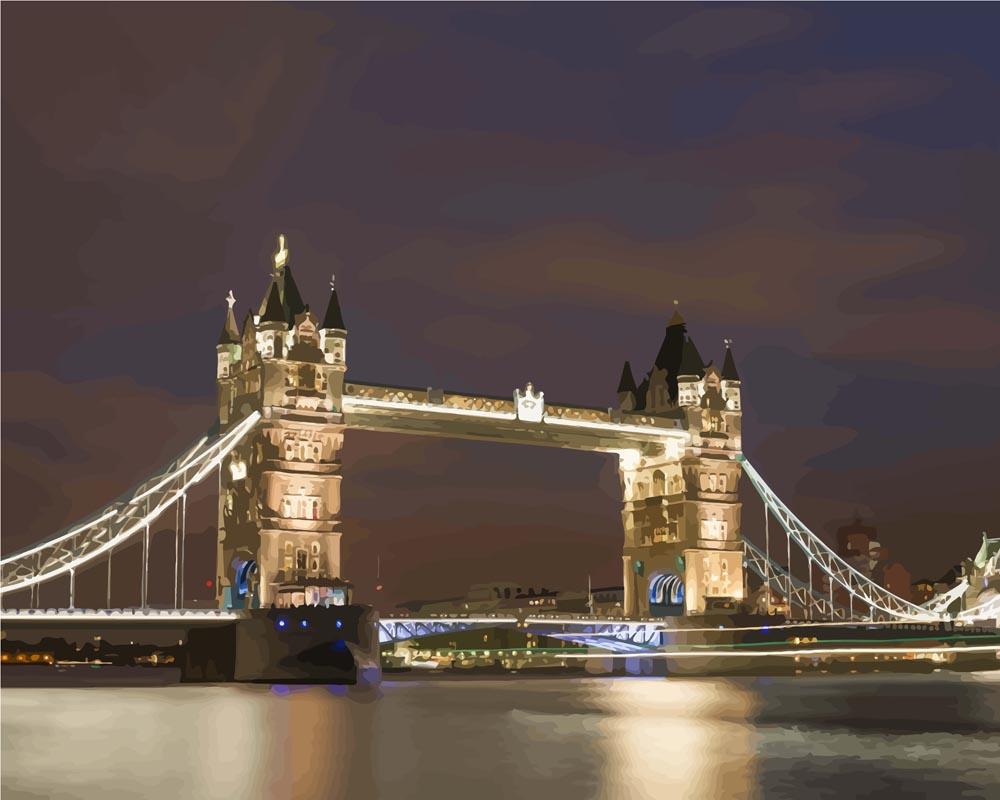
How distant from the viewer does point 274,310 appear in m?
66.1

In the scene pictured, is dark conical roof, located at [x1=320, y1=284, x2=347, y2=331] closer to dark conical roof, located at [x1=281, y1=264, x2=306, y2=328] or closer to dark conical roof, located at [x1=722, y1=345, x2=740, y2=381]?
dark conical roof, located at [x1=281, y1=264, x2=306, y2=328]

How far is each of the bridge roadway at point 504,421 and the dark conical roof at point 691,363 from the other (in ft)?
9.69

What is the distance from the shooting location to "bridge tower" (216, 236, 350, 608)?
→ 210ft

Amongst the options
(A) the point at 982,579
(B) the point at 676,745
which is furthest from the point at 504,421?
(A) the point at 982,579

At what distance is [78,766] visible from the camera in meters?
26.5

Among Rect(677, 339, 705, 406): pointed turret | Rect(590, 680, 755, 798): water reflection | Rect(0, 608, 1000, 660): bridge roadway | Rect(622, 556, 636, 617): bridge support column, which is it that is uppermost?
Rect(677, 339, 705, 406): pointed turret

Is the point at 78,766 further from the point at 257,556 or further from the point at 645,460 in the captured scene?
the point at 645,460

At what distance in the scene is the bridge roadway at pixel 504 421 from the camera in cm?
6738

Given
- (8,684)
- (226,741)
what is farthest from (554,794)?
(8,684)

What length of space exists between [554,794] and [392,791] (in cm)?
241

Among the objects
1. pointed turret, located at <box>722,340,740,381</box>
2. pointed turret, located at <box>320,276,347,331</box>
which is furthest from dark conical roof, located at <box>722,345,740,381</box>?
pointed turret, located at <box>320,276,347,331</box>

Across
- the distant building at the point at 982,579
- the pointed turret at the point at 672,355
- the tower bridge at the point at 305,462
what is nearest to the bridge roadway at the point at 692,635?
the tower bridge at the point at 305,462

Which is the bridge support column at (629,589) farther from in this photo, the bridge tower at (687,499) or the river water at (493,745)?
the river water at (493,745)

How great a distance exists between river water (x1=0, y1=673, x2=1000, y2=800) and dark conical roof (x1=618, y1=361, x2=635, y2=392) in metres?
34.5
